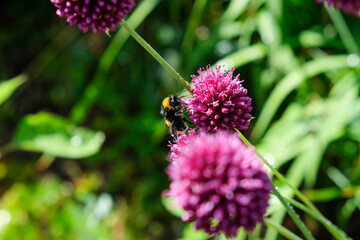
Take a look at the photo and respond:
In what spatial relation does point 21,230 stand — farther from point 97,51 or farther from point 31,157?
point 97,51

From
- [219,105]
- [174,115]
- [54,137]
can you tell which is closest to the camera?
[219,105]

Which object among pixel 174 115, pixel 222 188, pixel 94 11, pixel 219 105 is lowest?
pixel 222 188

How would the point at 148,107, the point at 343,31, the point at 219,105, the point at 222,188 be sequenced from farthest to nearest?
the point at 148,107, the point at 343,31, the point at 219,105, the point at 222,188

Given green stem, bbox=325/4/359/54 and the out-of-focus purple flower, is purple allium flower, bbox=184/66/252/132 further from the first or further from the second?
green stem, bbox=325/4/359/54

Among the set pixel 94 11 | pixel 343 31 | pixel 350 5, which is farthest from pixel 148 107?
pixel 350 5

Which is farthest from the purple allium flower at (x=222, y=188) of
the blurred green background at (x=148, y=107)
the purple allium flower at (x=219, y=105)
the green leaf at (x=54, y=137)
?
the green leaf at (x=54, y=137)

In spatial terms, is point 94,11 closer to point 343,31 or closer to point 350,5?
point 350,5
